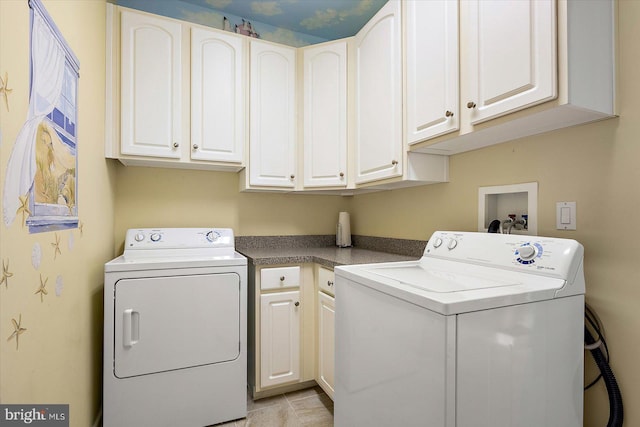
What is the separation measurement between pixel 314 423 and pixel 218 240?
49.6 inches

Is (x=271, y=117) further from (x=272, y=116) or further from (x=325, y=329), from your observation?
(x=325, y=329)

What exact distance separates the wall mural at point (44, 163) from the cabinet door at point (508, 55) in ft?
4.99

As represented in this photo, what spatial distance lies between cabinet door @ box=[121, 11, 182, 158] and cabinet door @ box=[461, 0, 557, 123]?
5.44ft

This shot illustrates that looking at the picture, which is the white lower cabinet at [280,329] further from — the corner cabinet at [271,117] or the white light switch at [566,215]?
the white light switch at [566,215]

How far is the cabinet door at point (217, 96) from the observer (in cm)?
206

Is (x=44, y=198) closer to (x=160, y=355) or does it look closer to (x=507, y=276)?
(x=160, y=355)

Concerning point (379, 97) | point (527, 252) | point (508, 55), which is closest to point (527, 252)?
point (527, 252)

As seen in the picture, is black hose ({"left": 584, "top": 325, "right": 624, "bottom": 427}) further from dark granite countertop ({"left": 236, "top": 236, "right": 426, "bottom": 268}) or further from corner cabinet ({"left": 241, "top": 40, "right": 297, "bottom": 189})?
corner cabinet ({"left": 241, "top": 40, "right": 297, "bottom": 189})

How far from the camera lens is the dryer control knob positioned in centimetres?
116

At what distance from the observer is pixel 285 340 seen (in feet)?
6.68

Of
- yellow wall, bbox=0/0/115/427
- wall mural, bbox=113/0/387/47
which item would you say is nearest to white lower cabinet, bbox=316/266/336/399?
yellow wall, bbox=0/0/115/427

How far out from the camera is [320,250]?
8.00ft

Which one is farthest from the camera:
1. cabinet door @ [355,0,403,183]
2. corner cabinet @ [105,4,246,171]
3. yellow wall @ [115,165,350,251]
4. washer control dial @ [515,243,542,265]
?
yellow wall @ [115,165,350,251]

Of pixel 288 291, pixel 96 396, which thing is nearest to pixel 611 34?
pixel 288 291
